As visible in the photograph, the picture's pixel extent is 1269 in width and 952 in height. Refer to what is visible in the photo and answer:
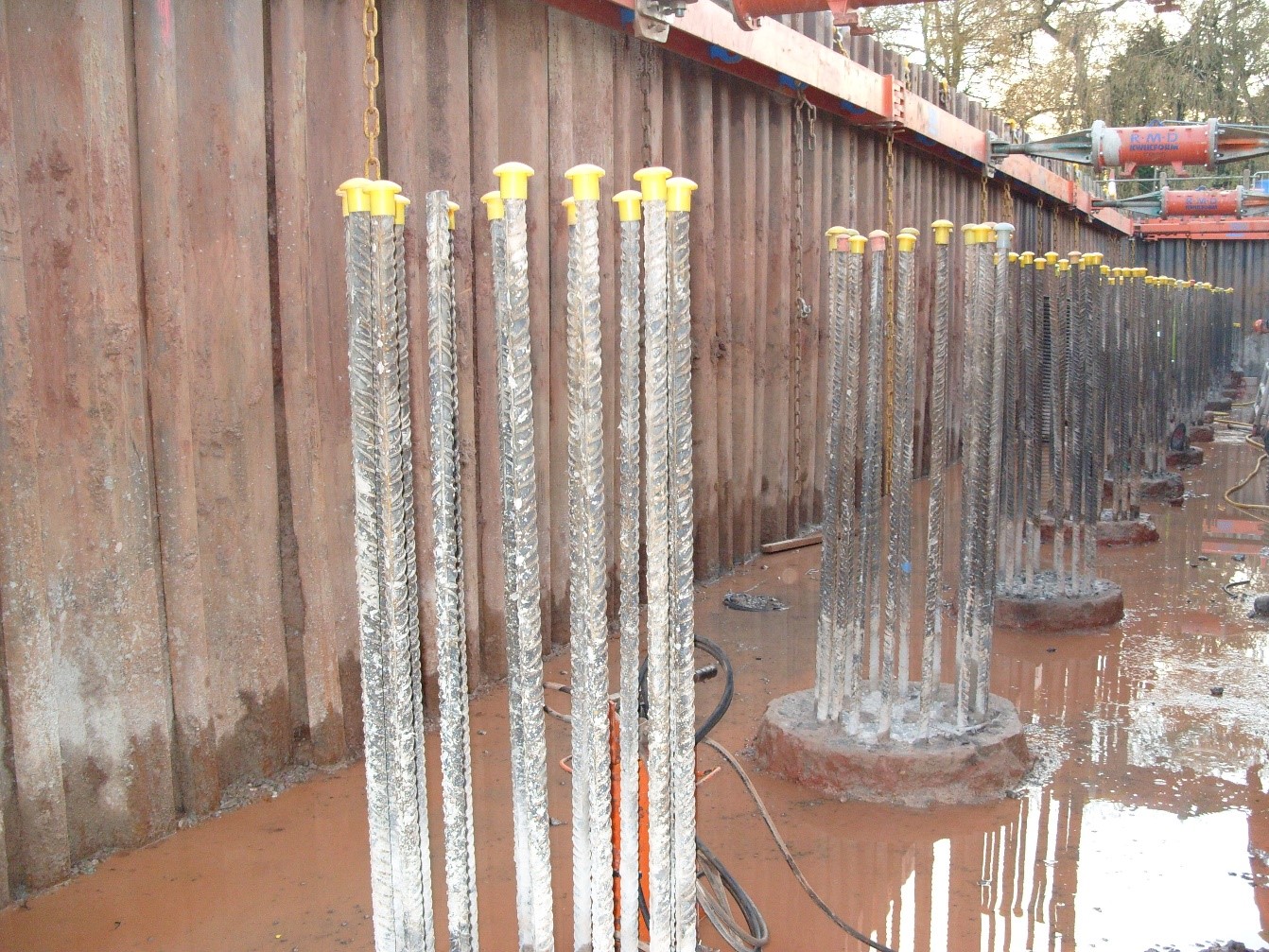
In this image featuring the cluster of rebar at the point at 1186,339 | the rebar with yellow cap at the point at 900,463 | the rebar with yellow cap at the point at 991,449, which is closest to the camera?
the rebar with yellow cap at the point at 900,463

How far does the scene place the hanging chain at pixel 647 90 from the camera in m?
5.74

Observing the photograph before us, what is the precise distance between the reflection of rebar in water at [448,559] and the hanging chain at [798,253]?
575cm

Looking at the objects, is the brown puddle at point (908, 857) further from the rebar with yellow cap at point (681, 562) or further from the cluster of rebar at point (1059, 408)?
the cluster of rebar at point (1059, 408)

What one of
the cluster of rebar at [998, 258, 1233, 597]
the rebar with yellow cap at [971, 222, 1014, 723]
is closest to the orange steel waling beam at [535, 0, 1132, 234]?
the cluster of rebar at [998, 258, 1233, 597]

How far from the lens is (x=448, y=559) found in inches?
77.4

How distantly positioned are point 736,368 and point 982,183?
5852 millimetres

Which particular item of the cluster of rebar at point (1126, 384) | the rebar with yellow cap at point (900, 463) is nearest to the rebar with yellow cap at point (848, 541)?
the rebar with yellow cap at point (900, 463)

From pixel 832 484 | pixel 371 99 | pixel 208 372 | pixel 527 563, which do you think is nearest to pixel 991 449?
pixel 832 484

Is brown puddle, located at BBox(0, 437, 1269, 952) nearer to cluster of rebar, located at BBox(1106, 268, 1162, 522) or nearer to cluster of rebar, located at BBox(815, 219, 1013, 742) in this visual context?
cluster of rebar, located at BBox(815, 219, 1013, 742)

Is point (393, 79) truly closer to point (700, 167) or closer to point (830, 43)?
point (700, 167)

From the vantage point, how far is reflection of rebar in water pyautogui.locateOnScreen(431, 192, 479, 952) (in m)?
1.95

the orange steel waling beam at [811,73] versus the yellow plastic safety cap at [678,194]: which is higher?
the orange steel waling beam at [811,73]

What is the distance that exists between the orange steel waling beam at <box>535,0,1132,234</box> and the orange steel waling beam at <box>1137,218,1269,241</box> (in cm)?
913

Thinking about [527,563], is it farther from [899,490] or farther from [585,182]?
[899,490]
